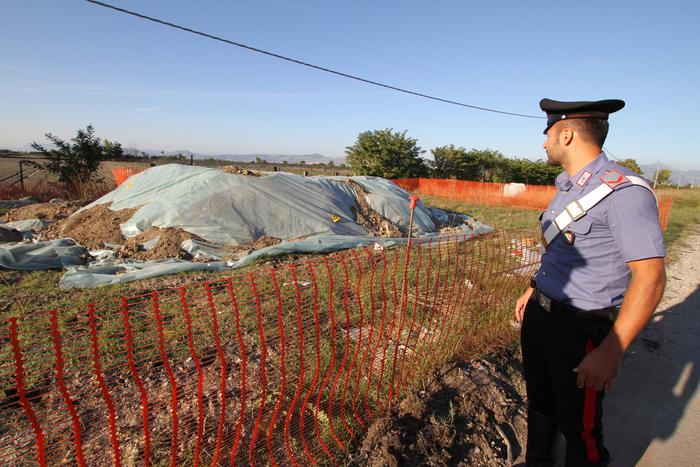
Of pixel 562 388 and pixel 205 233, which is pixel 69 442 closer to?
pixel 562 388

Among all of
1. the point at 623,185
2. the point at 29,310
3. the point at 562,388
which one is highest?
the point at 623,185

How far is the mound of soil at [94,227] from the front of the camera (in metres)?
7.41

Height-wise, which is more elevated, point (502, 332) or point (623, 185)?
point (623, 185)

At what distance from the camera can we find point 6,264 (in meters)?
5.77

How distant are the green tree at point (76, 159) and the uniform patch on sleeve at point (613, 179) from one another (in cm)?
1715

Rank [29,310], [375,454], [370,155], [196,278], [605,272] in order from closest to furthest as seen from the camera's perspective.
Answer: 1. [605,272]
2. [375,454]
3. [29,310]
4. [196,278]
5. [370,155]

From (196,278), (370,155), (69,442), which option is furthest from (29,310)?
(370,155)

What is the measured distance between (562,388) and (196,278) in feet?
17.7

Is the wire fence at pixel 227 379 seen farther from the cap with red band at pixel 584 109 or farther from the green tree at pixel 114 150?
the green tree at pixel 114 150

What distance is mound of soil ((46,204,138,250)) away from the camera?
24.3 feet

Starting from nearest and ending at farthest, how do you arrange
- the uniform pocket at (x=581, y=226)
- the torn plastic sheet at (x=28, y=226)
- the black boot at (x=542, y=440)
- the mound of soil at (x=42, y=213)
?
the uniform pocket at (x=581, y=226), the black boot at (x=542, y=440), the torn plastic sheet at (x=28, y=226), the mound of soil at (x=42, y=213)

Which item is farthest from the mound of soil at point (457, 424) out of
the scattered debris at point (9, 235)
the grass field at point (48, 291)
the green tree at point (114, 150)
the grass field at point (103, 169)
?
the green tree at point (114, 150)

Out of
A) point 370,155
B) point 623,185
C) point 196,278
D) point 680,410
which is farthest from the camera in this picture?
point 370,155

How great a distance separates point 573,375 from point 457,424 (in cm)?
115
